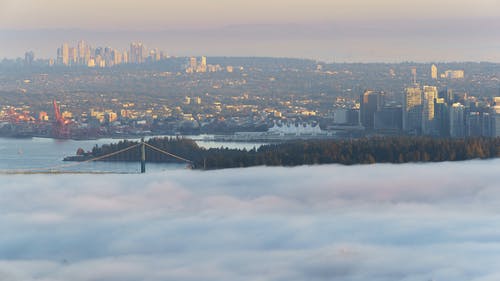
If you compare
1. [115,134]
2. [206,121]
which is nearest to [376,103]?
[206,121]

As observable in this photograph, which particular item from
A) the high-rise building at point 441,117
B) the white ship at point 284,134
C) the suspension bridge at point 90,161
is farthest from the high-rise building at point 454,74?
the suspension bridge at point 90,161

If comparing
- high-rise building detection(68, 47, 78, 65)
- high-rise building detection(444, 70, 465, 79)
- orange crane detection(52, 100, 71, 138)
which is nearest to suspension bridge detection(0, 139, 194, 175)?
orange crane detection(52, 100, 71, 138)

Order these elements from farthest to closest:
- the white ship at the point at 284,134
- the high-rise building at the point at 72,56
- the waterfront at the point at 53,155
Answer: the high-rise building at the point at 72,56, the white ship at the point at 284,134, the waterfront at the point at 53,155

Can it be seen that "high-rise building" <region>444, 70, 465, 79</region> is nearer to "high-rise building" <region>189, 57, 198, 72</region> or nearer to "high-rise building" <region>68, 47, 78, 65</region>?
"high-rise building" <region>189, 57, 198, 72</region>

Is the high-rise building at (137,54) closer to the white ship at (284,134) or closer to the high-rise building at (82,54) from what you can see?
the high-rise building at (82,54)

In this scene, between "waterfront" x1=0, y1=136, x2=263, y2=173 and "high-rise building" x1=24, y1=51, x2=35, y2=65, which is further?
"high-rise building" x1=24, y1=51, x2=35, y2=65

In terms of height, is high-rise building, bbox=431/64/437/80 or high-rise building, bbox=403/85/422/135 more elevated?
high-rise building, bbox=431/64/437/80
